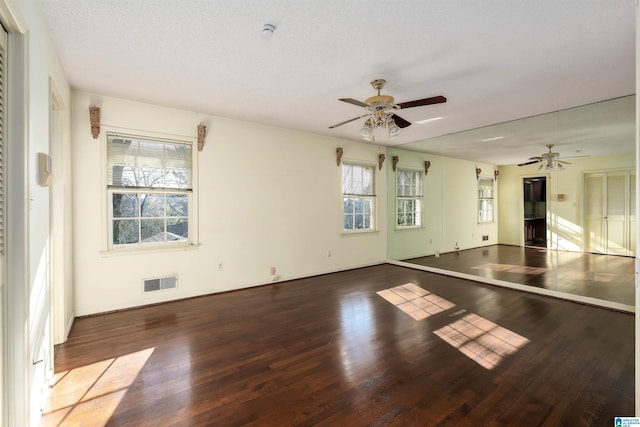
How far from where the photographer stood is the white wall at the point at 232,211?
11.4ft

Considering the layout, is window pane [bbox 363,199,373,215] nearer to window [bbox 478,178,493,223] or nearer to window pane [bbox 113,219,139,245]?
window [bbox 478,178,493,223]

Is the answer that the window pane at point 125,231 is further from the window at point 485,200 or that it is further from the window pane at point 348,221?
the window at point 485,200

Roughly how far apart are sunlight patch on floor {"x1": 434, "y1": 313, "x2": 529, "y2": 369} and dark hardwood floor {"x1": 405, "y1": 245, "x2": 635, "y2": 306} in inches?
70.3

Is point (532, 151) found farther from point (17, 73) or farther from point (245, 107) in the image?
point (17, 73)

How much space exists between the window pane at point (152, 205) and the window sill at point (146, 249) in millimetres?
428

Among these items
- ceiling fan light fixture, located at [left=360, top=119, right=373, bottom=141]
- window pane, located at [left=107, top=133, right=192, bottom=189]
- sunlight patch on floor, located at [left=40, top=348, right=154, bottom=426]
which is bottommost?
sunlight patch on floor, located at [left=40, top=348, right=154, bottom=426]

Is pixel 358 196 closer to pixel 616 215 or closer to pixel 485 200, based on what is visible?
pixel 485 200

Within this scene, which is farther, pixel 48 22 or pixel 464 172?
pixel 464 172

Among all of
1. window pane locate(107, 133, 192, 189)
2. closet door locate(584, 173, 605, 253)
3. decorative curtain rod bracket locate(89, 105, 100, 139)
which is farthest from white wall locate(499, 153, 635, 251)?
decorative curtain rod bracket locate(89, 105, 100, 139)

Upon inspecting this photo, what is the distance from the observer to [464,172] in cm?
603

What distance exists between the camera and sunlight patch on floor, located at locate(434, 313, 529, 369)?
2484 millimetres

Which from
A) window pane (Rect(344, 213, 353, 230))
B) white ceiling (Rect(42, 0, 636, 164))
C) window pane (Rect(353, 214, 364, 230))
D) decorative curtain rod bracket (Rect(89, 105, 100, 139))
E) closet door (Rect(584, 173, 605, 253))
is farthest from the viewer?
window pane (Rect(353, 214, 364, 230))

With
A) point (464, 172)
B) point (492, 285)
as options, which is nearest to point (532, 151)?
point (464, 172)

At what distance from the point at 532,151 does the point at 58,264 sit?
648 cm
